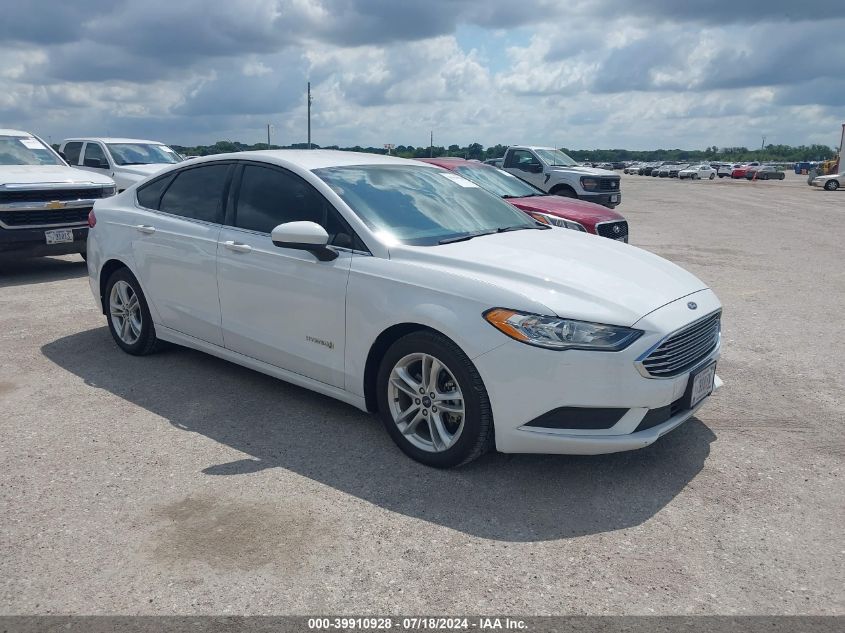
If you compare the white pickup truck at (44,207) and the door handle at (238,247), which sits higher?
the door handle at (238,247)

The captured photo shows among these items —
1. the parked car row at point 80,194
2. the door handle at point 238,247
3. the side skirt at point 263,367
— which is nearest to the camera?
the side skirt at point 263,367

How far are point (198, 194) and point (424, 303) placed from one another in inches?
93.7

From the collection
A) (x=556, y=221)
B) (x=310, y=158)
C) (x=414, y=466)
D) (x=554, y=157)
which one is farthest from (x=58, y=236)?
(x=554, y=157)

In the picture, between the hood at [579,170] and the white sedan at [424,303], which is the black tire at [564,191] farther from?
the white sedan at [424,303]

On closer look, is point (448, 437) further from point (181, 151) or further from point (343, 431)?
point (181, 151)

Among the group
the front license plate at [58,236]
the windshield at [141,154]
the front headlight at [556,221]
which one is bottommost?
the front license plate at [58,236]

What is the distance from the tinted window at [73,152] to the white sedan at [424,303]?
10.0 m

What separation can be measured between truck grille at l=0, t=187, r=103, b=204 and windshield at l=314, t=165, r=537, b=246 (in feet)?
20.4

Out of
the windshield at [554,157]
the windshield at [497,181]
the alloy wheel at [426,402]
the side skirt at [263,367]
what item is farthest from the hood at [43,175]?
the windshield at [554,157]

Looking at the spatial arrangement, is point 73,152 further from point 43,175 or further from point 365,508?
point 365,508

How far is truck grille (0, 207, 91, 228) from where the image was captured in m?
9.01

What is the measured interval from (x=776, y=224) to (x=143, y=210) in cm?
1724

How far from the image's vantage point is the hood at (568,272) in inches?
145

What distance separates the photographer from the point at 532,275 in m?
3.84
